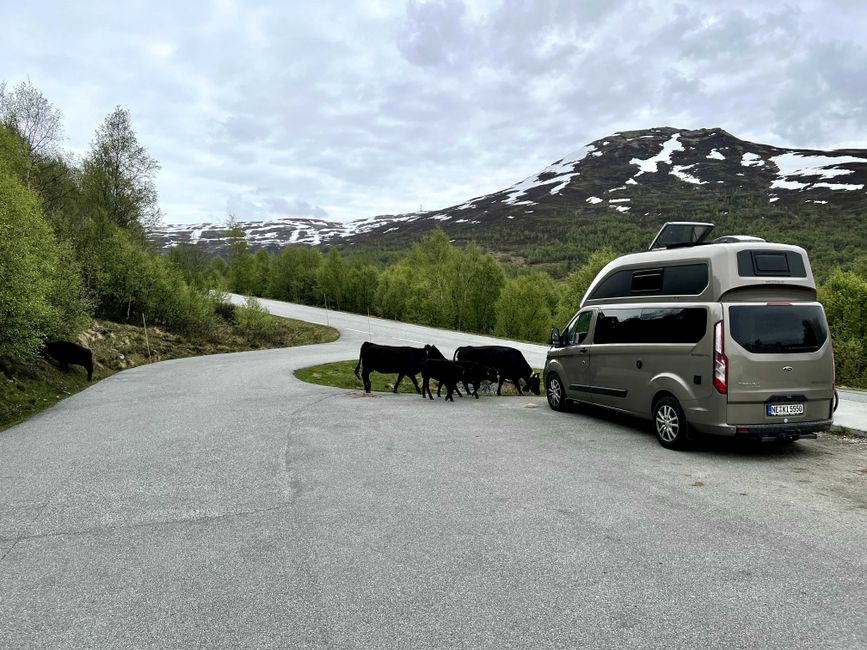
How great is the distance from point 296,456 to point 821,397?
781 cm

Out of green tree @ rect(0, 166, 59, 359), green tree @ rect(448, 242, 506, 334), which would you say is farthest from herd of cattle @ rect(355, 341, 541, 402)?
green tree @ rect(448, 242, 506, 334)

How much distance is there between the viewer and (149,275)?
99.6 feet

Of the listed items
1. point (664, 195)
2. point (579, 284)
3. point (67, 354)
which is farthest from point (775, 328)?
point (664, 195)

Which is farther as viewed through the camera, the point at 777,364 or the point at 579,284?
the point at 579,284

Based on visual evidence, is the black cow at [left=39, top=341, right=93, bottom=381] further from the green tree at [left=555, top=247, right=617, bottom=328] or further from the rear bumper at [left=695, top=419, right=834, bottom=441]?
the green tree at [left=555, top=247, right=617, bottom=328]

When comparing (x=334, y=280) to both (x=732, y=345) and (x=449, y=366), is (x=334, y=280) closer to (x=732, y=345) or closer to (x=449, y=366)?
(x=449, y=366)

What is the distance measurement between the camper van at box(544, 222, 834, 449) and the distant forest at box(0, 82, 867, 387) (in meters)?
14.2

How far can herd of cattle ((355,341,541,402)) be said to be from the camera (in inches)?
509

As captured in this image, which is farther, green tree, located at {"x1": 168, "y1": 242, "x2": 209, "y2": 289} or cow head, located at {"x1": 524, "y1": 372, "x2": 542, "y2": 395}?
green tree, located at {"x1": 168, "y1": 242, "x2": 209, "y2": 289}

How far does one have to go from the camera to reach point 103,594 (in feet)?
12.5

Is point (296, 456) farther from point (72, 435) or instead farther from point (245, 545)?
point (72, 435)

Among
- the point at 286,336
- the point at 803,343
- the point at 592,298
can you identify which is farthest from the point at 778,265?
the point at 286,336

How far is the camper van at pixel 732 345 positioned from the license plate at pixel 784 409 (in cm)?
1

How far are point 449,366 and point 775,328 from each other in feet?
23.3
